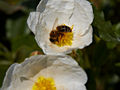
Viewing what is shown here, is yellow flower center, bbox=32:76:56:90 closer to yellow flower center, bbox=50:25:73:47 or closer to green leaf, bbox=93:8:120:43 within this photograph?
yellow flower center, bbox=50:25:73:47

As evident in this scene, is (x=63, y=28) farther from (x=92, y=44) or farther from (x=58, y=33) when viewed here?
(x=92, y=44)

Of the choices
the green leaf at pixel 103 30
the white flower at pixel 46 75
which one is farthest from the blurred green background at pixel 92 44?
the white flower at pixel 46 75

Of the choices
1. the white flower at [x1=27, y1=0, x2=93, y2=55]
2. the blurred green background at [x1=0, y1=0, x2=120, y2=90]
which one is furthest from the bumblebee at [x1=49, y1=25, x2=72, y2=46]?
the blurred green background at [x1=0, y1=0, x2=120, y2=90]

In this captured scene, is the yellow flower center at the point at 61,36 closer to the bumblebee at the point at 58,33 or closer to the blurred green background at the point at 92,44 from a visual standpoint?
the bumblebee at the point at 58,33

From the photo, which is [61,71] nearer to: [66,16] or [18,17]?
Answer: [66,16]

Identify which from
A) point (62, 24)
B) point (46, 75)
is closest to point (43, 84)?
point (46, 75)

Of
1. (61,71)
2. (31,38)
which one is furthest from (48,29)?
(31,38)
